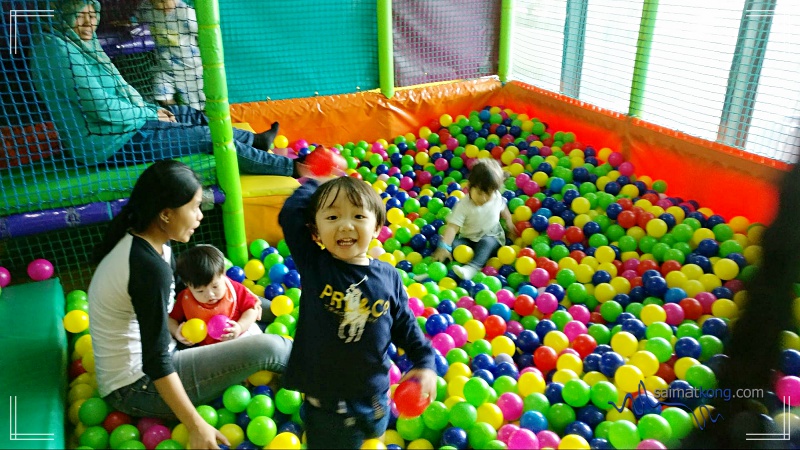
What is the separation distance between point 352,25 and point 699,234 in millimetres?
2800

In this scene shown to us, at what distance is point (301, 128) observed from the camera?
14.5ft

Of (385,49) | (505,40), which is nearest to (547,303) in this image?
(385,49)

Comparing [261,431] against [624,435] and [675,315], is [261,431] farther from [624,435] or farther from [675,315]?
[675,315]

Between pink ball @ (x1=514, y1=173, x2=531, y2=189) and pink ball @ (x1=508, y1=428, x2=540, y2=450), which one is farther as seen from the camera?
pink ball @ (x1=514, y1=173, x2=531, y2=189)

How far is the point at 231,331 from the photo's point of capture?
222cm

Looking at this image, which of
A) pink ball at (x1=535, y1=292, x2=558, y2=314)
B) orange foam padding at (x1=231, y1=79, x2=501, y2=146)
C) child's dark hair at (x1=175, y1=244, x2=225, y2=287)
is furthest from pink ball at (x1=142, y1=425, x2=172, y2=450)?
orange foam padding at (x1=231, y1=79, x2=501, y2=146)

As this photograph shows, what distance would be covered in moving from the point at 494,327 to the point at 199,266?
1.19 metres

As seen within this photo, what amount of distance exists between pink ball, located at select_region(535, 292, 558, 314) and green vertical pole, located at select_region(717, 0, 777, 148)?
1.35 m

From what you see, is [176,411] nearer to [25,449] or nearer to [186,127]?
[25,449]

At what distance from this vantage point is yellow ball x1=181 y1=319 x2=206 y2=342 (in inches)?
84.8

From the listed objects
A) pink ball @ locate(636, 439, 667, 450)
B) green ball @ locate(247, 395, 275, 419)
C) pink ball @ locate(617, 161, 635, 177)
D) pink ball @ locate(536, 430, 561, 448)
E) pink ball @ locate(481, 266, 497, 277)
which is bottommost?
pink ball @ locate(481, 266, 497, 277)

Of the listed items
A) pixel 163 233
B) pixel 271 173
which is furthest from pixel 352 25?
pixel 163 233

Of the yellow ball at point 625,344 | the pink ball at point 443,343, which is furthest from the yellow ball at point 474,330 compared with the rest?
the yellow ball at point 625,344

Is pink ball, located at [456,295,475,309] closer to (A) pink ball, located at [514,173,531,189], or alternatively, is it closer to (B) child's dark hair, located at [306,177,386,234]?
(B) child's dark hair, located at [306,177,386,234]
